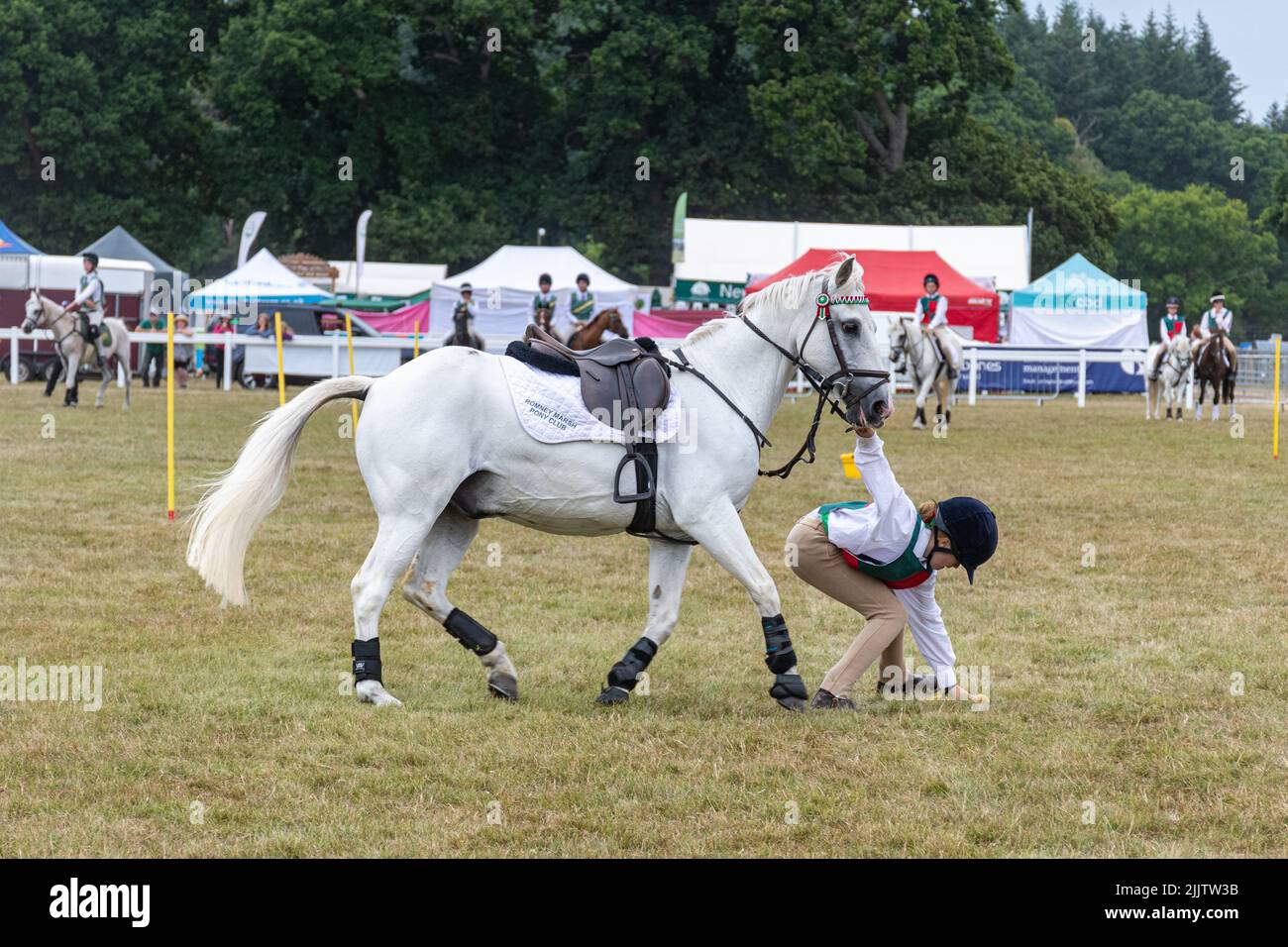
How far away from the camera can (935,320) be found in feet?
86.2

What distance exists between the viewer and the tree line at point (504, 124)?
56.4m

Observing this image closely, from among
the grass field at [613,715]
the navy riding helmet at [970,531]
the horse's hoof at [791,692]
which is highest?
the navy riding helmet at [970,531]

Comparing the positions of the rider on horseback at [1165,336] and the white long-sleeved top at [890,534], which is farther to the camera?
the rider on horseback at [1165,336]

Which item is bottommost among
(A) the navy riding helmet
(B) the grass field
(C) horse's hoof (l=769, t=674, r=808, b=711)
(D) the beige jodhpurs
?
(B) the grass field

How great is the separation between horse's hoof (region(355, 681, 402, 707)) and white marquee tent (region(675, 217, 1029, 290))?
3617 centimetres

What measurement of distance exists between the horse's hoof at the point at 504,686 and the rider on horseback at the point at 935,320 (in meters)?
19.5

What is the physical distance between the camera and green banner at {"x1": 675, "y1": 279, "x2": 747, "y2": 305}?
4234cm

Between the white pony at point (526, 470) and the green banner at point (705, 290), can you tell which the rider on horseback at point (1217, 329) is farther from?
the white pony at point (526, 470)

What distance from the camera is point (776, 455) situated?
19.4m

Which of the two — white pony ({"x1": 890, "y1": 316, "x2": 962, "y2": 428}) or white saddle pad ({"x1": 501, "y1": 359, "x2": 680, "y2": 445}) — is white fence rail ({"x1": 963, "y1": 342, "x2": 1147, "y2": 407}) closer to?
white pony ({"x1": 890, "y1": 316, "x2": 962, "y2": 428})

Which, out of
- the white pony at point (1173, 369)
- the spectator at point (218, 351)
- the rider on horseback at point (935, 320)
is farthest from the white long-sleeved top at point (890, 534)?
the spectator at point (218, 351)

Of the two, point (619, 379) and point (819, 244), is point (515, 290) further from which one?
point (619, 379)

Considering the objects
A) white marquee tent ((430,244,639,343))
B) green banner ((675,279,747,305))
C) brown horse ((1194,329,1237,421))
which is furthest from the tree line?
brown horse ((1194,329,1237,421))
